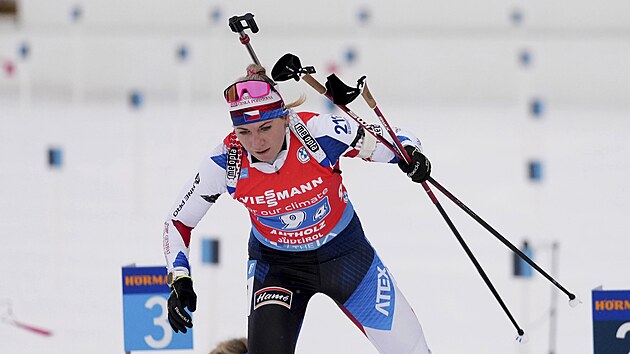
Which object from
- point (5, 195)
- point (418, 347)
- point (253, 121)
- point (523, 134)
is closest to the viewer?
point (253, 121)

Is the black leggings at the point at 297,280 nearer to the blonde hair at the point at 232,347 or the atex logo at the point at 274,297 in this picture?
the atex logo at the point at 274,297

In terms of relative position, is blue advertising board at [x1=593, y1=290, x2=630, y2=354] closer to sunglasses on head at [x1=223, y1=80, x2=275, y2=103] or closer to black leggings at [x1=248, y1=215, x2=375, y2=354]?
black leggings at [x1=248, y1=215, x2=375, y2=354]

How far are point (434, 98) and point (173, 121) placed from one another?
431 centimetres

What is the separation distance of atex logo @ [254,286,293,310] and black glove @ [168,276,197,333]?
0.22 m

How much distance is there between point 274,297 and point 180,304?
0.31 metres

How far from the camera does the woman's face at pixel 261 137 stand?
3.25m

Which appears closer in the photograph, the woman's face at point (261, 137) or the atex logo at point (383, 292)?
the woman's face at point (261, 137)

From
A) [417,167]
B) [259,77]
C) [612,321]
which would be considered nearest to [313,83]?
[259,77]

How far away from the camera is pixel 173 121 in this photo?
1404 centimetres

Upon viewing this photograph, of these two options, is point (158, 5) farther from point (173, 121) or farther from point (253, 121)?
point (253, 121)

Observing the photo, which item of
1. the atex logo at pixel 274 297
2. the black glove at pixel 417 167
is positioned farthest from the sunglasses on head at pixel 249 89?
the atex logo at pixel 274 297

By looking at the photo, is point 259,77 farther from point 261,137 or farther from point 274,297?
point 274,297

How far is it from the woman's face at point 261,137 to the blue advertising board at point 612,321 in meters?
1.21

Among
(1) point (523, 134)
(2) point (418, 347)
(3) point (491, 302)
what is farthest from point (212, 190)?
(1) point (523, 134)
